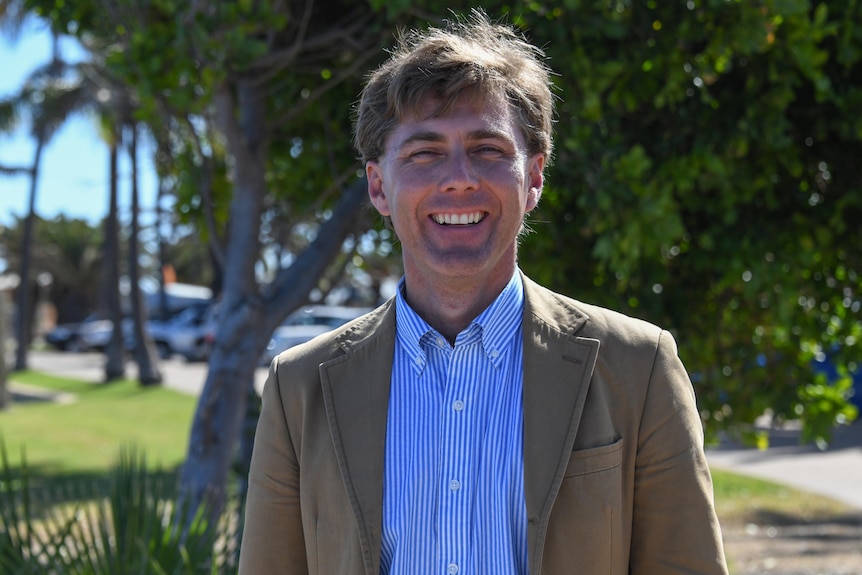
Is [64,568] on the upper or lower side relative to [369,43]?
lower

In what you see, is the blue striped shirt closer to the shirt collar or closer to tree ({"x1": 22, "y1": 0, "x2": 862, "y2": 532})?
the shirt collar

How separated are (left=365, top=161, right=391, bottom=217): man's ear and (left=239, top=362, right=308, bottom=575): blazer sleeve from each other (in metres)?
0.48

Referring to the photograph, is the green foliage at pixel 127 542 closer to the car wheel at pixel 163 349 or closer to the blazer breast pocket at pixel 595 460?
the blazer breast pocket at pixel 595 460

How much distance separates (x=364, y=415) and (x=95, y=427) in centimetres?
1535

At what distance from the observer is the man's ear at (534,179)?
2045 millimetres

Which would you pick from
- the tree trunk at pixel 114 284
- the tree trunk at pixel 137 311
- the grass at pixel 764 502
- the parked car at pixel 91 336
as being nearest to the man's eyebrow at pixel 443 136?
the grass at pixel 764 502

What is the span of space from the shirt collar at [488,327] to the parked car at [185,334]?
3098 centimetres

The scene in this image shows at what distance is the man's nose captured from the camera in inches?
74.8

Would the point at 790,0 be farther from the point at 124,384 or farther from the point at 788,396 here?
the point at 124,384

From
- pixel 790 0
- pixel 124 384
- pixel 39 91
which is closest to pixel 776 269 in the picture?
pixel 790 0

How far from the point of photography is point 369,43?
4953 mm

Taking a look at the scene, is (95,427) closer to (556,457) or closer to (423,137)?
(423,137)

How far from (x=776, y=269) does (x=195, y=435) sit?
2884 millimetres

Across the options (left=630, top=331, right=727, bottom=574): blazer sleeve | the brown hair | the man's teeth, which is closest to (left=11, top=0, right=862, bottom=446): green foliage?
the brown hair
